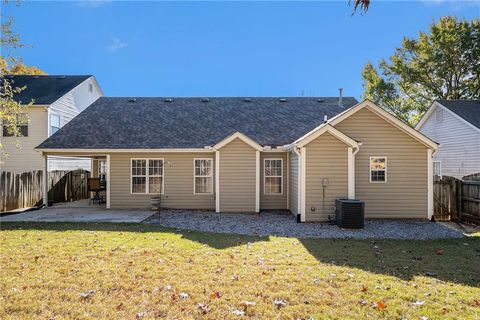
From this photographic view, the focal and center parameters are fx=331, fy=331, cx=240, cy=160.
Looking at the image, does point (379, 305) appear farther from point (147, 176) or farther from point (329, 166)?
point (147, 176)

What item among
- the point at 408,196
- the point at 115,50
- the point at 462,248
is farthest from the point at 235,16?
the point at 462,248

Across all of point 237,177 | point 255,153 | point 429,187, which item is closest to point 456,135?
point 429,187

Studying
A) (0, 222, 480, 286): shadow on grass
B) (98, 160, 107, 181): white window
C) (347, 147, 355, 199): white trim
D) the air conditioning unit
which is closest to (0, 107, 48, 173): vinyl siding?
(98, 160, 107, 181): white window

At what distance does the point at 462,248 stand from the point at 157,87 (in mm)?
27847

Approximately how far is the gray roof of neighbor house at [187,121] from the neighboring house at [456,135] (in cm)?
552

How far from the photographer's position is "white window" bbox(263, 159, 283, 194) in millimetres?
14438

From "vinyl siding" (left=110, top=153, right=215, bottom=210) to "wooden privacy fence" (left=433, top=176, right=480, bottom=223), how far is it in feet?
29.2

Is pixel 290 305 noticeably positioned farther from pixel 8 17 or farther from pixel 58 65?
pixel 58 65

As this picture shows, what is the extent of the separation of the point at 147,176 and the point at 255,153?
16.0 ft

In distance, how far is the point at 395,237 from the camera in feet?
30.2

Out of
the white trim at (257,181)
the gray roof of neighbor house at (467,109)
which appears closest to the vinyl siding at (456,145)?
the gray roof of neighbor house at (467,109)

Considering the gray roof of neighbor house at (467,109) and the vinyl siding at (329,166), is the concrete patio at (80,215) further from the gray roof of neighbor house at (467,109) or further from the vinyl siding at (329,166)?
the gray roof of neighbor house at (467,109)

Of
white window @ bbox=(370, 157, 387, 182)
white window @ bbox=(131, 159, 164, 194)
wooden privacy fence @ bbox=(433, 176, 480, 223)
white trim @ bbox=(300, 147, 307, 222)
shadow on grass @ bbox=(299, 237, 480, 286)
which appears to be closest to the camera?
shadow on grass @ bbox=(299, 237, 480, 286)

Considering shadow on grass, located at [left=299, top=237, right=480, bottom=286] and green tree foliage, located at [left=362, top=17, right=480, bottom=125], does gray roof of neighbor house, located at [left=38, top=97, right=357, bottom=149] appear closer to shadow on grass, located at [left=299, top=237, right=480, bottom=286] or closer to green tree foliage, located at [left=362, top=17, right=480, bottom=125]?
shadow on grass, located at [left=299, top=237, right=480, bottom=286]
